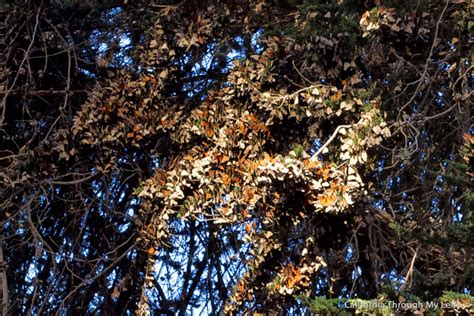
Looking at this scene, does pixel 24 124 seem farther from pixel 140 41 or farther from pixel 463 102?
pixel 463 102

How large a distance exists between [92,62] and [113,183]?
0.67 meters

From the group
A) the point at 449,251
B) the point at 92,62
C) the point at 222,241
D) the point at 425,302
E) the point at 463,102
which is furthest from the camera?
the point at 92,62

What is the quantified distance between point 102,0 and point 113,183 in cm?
95

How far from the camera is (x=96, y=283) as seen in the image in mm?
5078

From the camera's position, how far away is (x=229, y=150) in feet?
14.5

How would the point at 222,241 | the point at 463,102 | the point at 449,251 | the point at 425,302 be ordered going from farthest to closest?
the point at 222,241
the point at 463,102
the point at 449,251
the point at 425,302

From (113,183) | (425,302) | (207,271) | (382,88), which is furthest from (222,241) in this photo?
(425,302)

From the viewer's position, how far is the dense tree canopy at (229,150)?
13.9 feet

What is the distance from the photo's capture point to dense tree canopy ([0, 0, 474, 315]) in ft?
13.9

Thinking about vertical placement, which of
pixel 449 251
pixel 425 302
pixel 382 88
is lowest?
pixel 425 302

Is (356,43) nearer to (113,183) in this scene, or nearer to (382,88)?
(382,88)

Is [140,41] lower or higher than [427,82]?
higher

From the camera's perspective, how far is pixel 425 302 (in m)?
3.46

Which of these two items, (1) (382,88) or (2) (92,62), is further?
(2) (92,62)
